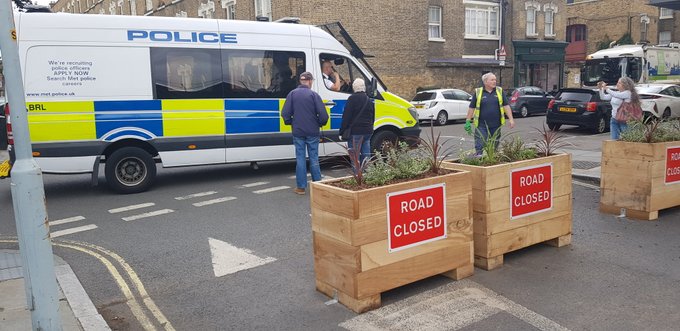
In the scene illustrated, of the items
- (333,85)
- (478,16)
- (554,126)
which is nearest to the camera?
(333,85)

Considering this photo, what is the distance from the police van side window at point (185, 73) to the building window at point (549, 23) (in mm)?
30334

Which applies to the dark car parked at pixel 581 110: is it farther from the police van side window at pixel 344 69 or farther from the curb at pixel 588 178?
the police van side window at pixel 344 69

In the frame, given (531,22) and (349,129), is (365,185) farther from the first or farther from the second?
(531,22)

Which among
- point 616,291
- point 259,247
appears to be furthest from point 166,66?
point 616,291

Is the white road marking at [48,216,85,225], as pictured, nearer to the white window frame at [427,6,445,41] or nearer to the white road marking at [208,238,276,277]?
the white road marking at [208,238,276,277]

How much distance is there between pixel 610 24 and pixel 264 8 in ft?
109

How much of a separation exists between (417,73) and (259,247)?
923 inches

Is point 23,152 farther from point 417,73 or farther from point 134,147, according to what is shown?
point 417,73

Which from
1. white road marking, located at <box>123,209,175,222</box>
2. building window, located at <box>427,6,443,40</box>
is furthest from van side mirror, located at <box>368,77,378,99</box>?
building window, located at <box>427,6,443,40</box>

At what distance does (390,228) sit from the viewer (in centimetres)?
447

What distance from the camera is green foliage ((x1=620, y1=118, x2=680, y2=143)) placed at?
6.97m

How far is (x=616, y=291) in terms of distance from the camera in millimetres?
4738

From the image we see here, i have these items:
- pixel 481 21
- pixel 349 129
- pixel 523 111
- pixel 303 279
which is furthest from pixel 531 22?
pixel 303 279

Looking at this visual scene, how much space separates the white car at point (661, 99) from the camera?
1853 centimetres
